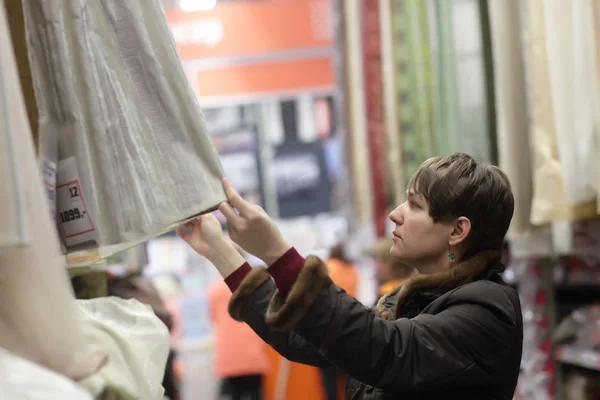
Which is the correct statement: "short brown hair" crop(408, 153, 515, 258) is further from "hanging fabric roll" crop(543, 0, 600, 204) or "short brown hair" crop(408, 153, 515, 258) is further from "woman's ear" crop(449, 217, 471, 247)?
"hanging fabric roll" crop(543, 0, 600, 204)

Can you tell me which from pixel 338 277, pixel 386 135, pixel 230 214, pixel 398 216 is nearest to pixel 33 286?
pixel 230 214

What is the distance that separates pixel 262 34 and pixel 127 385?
16.0 feet

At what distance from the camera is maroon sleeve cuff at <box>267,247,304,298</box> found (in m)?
1.22

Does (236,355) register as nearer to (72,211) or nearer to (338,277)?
(338,277)

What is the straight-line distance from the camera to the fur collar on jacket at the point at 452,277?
4.73ft

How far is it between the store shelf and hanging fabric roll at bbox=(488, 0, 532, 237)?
533 mm

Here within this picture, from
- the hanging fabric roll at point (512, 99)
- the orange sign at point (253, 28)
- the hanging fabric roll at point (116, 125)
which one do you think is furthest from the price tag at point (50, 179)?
the orange sign at point (253, 28)

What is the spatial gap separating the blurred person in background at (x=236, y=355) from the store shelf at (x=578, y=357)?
9.91 feet

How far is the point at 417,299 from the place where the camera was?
1.50 meters

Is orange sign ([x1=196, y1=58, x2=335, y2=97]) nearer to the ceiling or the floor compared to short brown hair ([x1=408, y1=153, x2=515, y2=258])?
nearer to the ceiling

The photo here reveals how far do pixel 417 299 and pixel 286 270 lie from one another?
0.40m

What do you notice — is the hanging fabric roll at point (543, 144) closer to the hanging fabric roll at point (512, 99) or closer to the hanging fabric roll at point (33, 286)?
the hanging fabric roll at point (512, 99)

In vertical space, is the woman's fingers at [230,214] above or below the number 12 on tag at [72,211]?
below

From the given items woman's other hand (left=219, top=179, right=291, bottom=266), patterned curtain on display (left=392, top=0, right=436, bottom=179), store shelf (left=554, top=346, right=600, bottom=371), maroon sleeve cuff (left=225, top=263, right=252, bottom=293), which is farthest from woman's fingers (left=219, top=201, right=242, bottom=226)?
patterned curtain on display (left=392, top=0, right=436, bottom=179)
